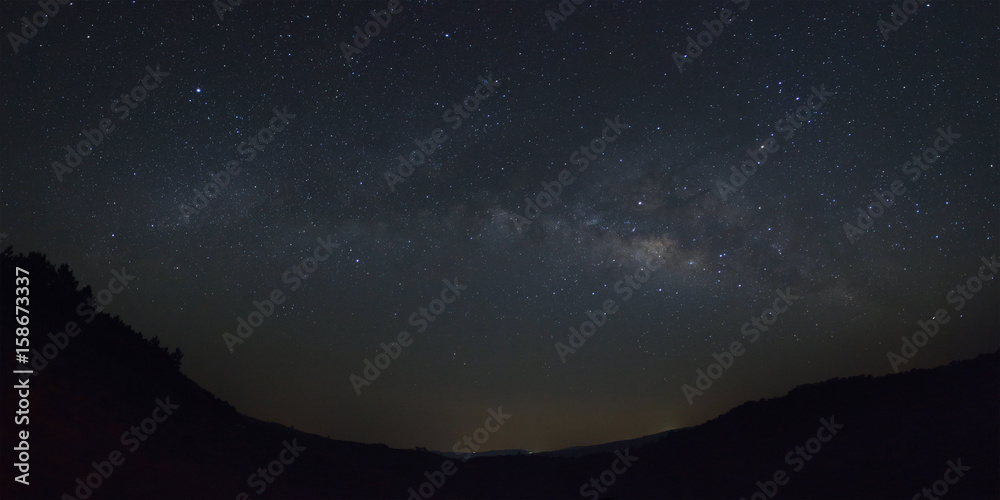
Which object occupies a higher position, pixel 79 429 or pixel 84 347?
pixel 84 347

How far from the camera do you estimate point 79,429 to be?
38.1ft

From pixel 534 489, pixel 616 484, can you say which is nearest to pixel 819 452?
pixel 616 484

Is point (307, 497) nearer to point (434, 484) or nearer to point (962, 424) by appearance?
point (434, 484)

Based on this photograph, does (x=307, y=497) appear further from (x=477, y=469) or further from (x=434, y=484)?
(x=477, y=469)

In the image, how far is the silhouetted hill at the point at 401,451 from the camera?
37.1ft

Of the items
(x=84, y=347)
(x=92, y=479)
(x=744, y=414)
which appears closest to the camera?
(x=92, y=479)

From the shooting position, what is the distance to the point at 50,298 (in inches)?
690

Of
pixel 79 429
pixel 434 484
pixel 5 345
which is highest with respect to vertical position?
pixel 5 345

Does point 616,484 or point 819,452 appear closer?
point 819,452

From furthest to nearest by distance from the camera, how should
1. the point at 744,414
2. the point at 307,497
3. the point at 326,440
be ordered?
1. the point at 744,414
2. the point at 326,440
3. the point at 307,497

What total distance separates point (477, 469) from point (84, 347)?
13087mm

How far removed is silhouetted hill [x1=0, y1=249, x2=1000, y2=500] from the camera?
11312 millimetres

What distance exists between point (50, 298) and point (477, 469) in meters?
15.8

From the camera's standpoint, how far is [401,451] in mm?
19531
